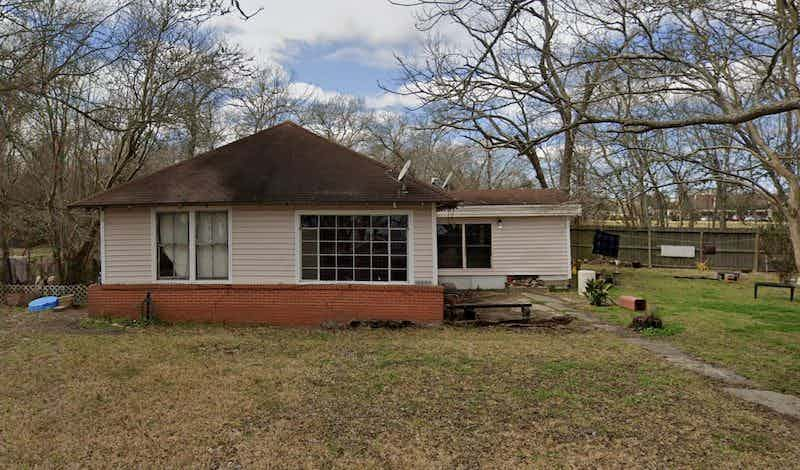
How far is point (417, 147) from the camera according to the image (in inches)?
1597

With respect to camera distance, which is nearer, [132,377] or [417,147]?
[132,377]

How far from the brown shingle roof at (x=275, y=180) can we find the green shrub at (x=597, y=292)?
17.9 feet

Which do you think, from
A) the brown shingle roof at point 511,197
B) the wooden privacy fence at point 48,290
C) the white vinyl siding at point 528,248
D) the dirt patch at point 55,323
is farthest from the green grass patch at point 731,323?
the wooden privacy fence at point 48,290

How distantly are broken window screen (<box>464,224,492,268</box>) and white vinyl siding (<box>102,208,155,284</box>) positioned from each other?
9550 millimetres

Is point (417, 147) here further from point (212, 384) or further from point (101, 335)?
point (212, 384)

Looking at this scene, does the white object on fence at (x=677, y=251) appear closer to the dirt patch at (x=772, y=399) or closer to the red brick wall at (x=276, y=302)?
the red brick wall at (x=276, y=302)

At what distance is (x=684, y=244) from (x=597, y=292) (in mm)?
12751

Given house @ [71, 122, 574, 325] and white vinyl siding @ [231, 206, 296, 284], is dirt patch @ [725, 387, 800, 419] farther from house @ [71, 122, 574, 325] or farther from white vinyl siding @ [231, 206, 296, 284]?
white vinyl siding @ [231, 206, 296, 284]

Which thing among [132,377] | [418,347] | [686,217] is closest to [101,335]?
[132,377]

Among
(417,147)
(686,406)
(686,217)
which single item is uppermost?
(417,147)

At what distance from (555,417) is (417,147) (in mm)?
36171

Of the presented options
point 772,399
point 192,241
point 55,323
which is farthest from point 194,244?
point 772,399

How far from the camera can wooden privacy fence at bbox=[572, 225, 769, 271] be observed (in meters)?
22.2

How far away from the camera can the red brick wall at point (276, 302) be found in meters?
10.5
